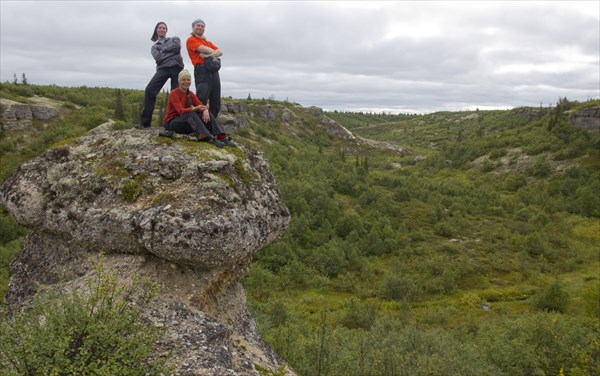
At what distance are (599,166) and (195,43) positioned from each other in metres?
94.0

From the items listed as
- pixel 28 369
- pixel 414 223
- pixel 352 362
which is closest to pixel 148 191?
pixel 28 369

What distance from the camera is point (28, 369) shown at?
5.45m

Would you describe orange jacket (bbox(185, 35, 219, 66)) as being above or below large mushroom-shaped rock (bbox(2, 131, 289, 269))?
above

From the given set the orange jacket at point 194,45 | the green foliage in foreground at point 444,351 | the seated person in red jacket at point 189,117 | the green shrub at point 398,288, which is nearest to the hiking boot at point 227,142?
the seated person in red jacket at point 189,117

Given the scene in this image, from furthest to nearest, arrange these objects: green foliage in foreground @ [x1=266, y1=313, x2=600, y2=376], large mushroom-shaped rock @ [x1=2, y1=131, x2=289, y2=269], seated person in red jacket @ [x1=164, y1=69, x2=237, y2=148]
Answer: green foliage in foreground @ [x1=266, y1=313, x2=600, y2=376]
seated person in red jacket @ [x1=164, y1=69, x2=237, y2=148]
large mushroom-shaped rock @ [x1=2, y1=131, x2=289, y2=269]

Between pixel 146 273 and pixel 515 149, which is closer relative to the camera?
pixel 146 273

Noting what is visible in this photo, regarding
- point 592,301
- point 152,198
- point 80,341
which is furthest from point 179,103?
point 592,301

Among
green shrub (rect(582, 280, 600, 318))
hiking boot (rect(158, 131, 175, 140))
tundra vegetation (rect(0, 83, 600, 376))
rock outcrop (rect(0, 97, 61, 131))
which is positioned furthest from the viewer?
rock outcrop (rect(0, 97, 61, 131))

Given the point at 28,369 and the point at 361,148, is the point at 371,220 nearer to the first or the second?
the point at 28,369

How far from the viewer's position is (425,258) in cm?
5259

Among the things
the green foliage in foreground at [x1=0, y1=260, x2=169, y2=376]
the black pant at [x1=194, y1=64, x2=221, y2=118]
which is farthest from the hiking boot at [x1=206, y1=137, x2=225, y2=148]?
the green foliage in foreground at [x1=0, y1=260, x2=169, y2=376]

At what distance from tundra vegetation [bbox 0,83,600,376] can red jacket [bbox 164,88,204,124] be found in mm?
10009

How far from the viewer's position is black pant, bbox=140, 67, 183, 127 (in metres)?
10.6

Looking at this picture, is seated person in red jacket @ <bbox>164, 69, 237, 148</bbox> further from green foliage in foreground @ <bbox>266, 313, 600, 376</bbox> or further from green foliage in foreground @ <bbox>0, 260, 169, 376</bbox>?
green foliage in foreground @ <bbox>266, 313, 600, 376</bbox>
